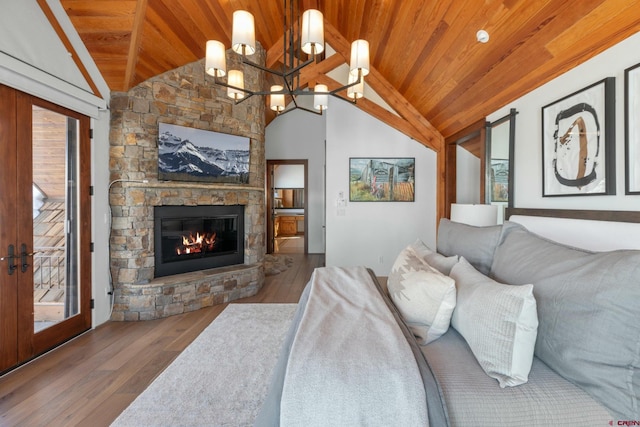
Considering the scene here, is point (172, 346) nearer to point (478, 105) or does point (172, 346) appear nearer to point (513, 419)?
point (513, 419)

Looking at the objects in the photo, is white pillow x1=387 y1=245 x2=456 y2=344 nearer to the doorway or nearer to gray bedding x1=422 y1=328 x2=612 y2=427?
gray bedding x1=422 y1=328 x2=612 y2=427

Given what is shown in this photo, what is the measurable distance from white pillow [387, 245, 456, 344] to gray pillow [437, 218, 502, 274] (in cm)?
49

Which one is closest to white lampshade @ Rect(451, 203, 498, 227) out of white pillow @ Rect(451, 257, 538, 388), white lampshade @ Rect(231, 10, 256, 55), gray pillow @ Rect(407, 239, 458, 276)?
gray pillow @ Rect(407, 239, 458, 276)

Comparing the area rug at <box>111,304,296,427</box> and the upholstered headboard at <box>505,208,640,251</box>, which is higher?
the upholstered headboard at <box>505,208,640,251</box>

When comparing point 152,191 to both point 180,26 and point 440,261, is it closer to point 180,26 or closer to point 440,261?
point 180,26

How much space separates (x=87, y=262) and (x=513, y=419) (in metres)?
3.67

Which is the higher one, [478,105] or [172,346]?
[478,105]

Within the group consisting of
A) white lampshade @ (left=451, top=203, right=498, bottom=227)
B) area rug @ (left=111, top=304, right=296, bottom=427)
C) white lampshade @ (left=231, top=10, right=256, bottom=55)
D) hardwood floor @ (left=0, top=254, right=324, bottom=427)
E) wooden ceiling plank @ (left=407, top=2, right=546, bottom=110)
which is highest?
wooden ceiling plank @ (left=407, top=2, right=546, bottom=110)

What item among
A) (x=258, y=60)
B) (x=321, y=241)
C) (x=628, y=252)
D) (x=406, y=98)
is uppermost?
(x=258, y=60)

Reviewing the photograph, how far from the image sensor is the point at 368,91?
187 inches

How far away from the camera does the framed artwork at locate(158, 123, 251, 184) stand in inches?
130

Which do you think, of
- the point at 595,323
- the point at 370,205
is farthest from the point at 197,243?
the point at 595,323

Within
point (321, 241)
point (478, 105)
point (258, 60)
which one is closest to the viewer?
point (478, 105)

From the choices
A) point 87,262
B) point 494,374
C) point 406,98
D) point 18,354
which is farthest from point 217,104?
point 494,374
